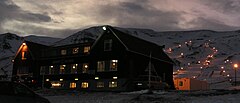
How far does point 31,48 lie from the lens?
69250 mm

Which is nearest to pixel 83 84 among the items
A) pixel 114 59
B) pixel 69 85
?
pixel 69 85

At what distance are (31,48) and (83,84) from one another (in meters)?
14.9

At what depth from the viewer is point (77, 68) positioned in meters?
61.6

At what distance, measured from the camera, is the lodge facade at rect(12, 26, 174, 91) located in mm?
56062

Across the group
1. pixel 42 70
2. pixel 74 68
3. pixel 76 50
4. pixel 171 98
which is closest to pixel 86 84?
pixel 74 68

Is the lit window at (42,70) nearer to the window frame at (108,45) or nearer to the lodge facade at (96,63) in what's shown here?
the lodge facade at (96,63)

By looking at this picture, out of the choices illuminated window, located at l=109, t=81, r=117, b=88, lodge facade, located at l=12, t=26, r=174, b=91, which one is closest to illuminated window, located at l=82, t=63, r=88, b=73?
lodge facade, located at l=12, t=26, r=174, b=91

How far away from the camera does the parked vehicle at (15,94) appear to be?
15719mm

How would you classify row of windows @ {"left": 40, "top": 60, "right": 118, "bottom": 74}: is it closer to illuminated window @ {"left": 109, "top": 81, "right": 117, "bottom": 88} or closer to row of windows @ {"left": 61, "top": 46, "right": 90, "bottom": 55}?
illuminated window @ {"left": 109, "top": 81, "right": 117, "bottom": 88}

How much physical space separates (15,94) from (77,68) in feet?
150

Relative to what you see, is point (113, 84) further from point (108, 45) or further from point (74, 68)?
point (74, 68)

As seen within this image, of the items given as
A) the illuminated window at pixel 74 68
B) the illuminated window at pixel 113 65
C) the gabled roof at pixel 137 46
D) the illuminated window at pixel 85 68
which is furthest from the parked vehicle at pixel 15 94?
the illuminated window at pixel 74 68

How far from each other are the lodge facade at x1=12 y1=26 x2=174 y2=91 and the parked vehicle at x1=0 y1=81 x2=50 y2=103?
37677mm

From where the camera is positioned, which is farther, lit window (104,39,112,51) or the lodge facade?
lit window (104,39,112,51)
